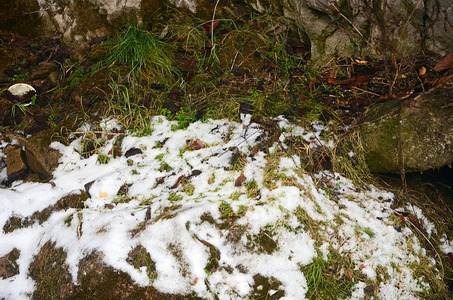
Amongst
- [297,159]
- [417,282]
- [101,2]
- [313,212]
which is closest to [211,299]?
[313,212]

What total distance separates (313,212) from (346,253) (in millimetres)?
366

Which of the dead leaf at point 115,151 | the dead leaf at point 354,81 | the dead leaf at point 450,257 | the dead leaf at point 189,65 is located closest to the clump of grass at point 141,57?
the dead leaf at point 189,65

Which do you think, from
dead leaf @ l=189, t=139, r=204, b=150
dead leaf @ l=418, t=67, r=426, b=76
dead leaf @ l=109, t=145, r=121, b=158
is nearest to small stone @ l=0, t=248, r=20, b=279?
dead leaf @ l=109, t=145, r=121, b=158

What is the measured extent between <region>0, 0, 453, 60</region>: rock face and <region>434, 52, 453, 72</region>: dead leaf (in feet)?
0.30

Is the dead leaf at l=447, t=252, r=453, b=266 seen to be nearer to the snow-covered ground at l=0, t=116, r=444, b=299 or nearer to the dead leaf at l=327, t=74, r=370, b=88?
the snow-covered ground at l=0, t=116, r=444, b=299

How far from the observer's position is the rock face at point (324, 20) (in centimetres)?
280

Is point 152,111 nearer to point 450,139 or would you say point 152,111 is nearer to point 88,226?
point 88,226

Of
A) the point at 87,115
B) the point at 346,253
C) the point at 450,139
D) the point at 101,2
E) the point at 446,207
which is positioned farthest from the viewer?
the point at 101,2

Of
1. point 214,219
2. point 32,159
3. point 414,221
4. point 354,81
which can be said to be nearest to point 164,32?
point 32,159

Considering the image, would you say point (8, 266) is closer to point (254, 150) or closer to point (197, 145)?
point (197, 145)

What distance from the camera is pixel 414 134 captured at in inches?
97.4

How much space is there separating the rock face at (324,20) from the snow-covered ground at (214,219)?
113 centimetres

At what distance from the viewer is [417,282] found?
216cm

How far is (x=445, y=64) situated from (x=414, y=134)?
2.95ft
